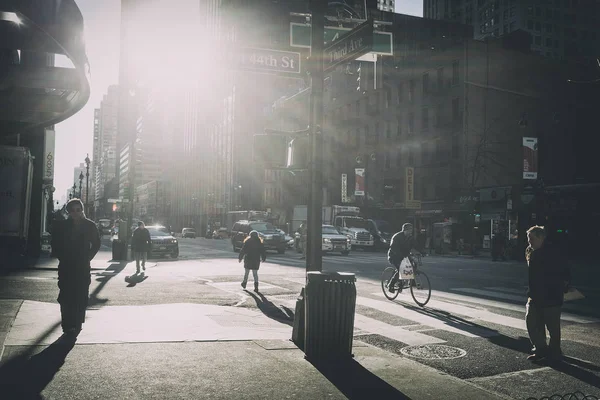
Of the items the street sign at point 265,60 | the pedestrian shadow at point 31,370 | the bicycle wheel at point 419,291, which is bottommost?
the pedestrian shadow at point 31,370

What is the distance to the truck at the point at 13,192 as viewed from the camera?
1853cm

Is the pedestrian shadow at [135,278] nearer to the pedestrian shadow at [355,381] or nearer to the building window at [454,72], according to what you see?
the pedestrian shadow at [355,381]

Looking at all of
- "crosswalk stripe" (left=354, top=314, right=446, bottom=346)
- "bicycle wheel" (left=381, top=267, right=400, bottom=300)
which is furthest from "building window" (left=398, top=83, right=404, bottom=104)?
"crosswalk stripe" (left=354, top=314, right=446, bottom=346)

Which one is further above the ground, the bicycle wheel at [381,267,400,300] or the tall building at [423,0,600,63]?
the tall building at [423,0,600,63]

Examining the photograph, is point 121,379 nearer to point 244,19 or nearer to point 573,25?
point 244,19

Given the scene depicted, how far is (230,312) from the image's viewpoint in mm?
10617

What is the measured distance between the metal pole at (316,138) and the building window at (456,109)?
41019mm

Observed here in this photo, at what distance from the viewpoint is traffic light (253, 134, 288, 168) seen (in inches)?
317

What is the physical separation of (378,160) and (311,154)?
49.7 metres

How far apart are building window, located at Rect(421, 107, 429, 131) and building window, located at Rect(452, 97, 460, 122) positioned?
10.6 feet

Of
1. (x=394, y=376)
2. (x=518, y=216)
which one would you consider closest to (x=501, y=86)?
(x=518, y=216)

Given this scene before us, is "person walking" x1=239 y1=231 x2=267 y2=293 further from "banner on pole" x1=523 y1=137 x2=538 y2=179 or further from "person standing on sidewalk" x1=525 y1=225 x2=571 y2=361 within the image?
"banner on pole" x1=523 y1=137 x2=538 y2=179

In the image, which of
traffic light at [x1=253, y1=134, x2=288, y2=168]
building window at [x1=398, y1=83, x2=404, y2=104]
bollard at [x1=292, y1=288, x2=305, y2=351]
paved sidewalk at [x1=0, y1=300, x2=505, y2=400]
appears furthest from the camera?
building window at [x1=398, y1=83, x2=404, y2=104]

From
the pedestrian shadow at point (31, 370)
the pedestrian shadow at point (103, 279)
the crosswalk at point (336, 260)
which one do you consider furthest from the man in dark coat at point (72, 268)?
the crosswalk at point (336, 260)
